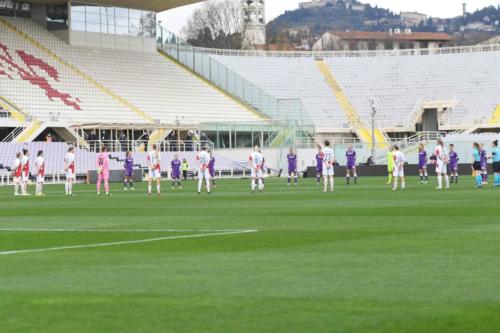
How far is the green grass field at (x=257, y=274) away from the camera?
9.07m

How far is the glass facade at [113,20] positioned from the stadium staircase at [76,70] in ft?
15.5

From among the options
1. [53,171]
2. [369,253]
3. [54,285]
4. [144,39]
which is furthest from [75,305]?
[144,39]

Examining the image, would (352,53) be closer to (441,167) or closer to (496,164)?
(496,164)

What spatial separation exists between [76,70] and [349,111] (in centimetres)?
2544

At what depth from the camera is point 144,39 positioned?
84.1 m

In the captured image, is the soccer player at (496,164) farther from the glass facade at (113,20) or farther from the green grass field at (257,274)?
the glass facade at (113,20)

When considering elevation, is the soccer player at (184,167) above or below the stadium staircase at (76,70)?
below

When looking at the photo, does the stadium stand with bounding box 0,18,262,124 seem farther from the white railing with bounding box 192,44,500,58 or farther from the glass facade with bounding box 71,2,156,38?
the white railing with bounding box 192,44,500,58

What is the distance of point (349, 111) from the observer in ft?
293

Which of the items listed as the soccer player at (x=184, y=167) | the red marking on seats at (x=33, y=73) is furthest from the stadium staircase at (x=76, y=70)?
the soccer player at (x=184, y=167)

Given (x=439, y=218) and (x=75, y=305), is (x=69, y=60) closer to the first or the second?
(x=439, y=218)

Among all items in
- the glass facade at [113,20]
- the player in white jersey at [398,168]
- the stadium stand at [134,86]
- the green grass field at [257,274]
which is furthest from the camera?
the glass facade at [113,20]

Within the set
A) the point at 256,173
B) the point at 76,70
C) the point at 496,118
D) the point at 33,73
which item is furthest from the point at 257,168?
the point at 496,118

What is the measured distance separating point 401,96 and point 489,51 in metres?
8.90
